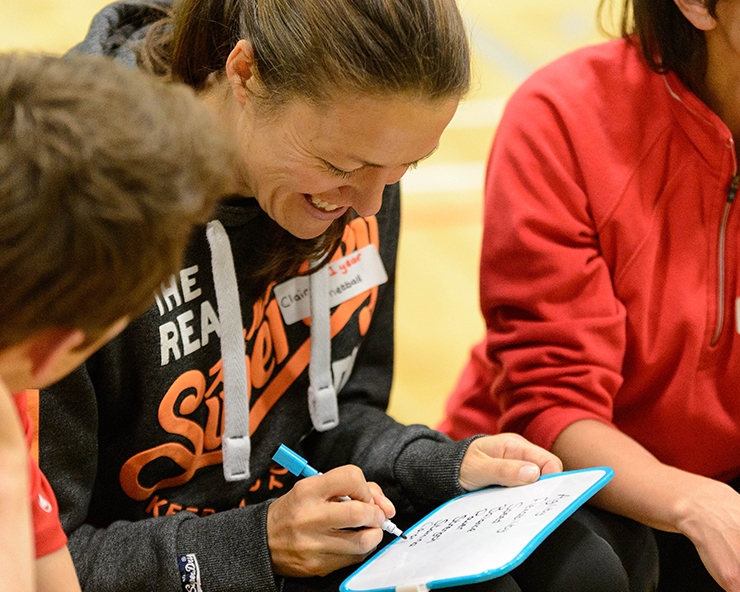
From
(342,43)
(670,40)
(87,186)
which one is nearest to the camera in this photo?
(87,186)

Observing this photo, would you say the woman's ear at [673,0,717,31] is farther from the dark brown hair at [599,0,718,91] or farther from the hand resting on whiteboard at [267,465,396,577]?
the hand resting on whiteboard at [267,465,396,577]

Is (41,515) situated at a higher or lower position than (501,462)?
higher

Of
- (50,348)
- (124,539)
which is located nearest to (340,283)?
(124,539)

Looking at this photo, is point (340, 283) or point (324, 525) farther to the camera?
point (340, 283)

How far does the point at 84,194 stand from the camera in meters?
0.60

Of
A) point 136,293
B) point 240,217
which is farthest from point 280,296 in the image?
point 136,293

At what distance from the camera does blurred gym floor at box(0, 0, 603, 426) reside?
226cm

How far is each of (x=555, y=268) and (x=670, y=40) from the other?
1.06 ft

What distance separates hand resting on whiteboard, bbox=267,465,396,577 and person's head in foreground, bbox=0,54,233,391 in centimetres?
39

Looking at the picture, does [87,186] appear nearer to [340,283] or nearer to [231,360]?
[231,360]

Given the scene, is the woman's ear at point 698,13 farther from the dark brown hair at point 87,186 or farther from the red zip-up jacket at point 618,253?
the dark brown hair at point 87,186

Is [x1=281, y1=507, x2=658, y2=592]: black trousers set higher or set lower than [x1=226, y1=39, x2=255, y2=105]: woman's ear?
lower

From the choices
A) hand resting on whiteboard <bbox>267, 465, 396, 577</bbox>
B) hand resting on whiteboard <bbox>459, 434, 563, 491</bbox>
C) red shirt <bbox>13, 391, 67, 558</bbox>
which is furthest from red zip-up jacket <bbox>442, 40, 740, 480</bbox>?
red shirt <bbox>13, 391, 67, 558</bbox>

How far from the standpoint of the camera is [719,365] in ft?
4.19
